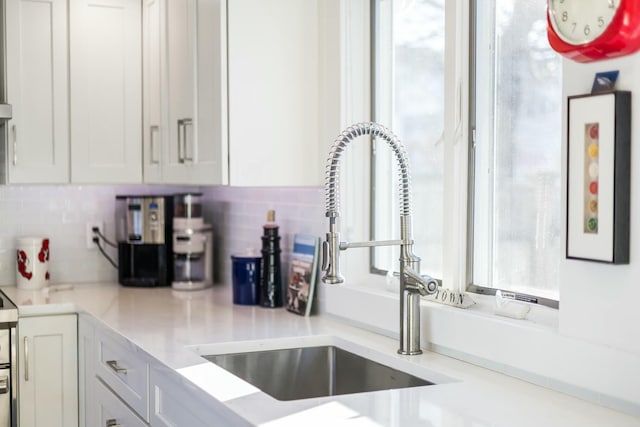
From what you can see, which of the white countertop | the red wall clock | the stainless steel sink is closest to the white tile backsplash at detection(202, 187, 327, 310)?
the white countertop

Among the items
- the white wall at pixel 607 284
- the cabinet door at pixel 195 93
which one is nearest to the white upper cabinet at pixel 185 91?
the cabinet door at pixel 195 93

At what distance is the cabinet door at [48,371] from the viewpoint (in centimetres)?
317

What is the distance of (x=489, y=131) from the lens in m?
2.24

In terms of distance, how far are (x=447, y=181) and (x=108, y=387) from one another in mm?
1409

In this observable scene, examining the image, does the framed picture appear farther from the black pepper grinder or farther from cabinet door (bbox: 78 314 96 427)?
cabinet door (bbox: 78 314 96 427)

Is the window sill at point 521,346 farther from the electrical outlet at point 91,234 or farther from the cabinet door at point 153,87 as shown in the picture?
the electrical outlet at point 91,234

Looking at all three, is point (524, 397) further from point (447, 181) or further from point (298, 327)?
point (298, 327)

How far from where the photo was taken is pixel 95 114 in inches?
141

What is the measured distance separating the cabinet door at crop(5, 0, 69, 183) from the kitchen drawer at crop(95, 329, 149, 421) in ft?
2.96

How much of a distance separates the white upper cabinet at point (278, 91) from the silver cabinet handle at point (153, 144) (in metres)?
0.81

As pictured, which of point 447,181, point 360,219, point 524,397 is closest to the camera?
point 524,397

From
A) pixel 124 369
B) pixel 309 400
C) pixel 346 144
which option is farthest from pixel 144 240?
pixel 309 400

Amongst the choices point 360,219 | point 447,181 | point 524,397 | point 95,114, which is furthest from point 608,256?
point 95,114

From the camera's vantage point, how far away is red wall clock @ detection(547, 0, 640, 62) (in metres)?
1.57
